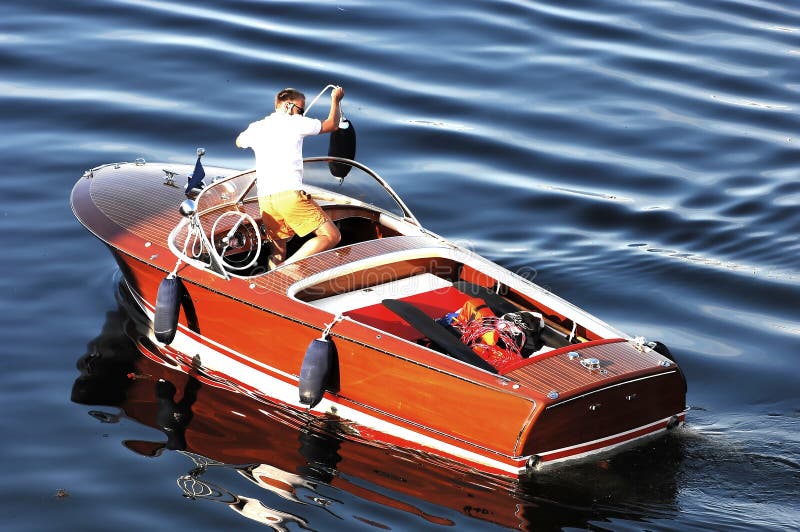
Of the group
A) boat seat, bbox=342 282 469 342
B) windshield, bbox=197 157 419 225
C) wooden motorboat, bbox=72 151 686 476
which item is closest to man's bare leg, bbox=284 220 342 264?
wooden motorboat, bbox=72 151 686 476

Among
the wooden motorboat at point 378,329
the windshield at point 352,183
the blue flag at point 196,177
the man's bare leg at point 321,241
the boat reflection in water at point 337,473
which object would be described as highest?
the windshield at point 352,183

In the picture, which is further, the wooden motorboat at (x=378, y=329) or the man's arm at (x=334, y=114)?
the man's arm at (x=334, y=114)

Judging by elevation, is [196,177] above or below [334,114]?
below

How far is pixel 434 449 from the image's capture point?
7402 mm

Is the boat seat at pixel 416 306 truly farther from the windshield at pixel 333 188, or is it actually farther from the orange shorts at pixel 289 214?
the windshield at pixel 333 188

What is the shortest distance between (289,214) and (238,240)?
467mm

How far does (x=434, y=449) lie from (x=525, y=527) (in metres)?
0.85

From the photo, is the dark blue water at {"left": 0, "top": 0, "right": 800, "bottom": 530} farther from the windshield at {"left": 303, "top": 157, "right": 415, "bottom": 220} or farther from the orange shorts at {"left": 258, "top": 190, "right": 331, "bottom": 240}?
the windshield at {"left": 303, "top": 157, "right": 415, "bottom": 220}

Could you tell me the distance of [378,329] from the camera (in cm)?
759

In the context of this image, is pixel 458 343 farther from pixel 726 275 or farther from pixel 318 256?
pixel 726 275

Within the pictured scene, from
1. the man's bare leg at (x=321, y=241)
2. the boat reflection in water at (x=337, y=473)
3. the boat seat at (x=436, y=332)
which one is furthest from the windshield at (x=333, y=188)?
the boat reflection in water at (x=337, y=473)

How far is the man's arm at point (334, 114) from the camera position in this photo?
8.26 m

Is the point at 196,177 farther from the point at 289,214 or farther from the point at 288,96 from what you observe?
the point at 288,96

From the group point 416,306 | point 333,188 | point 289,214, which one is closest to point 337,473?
point 416,306
